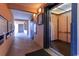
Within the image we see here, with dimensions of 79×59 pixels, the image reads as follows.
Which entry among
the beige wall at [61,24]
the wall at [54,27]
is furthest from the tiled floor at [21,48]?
the beige wall at [61,24]

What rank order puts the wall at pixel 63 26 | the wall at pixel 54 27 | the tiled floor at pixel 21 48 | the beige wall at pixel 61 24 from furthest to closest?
the wall at pixel 54 27
the beige wall at pixel 61 24
the wall at pixel 63 26
the tiled floor at pixel 21 48

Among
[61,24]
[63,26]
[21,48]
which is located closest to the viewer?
[21,48]

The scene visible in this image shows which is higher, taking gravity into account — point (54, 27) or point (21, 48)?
point (54, 27)

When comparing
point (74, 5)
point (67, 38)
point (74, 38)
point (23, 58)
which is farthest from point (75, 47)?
point (67, 38)

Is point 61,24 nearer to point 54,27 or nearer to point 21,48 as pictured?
point 54,27

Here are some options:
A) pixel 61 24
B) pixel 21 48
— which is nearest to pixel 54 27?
pixel 61 24

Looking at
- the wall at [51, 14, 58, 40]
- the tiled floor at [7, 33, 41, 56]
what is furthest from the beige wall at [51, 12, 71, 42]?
the tiled floor at [7, 33, 41, 56]

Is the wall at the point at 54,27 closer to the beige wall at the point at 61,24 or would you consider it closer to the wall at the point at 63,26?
the beige wall at the point at 61,24

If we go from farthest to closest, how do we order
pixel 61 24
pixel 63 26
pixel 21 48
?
1. pixel 61 24
2. pixel 63 26
3. pixel 21 48

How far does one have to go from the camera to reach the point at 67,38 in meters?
4.20

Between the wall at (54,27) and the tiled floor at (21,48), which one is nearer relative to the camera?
the tiled floor at (21,48)

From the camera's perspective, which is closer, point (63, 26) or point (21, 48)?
point (21, 48)

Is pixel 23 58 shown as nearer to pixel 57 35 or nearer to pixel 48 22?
pixel 48 22

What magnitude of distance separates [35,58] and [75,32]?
561 mm
